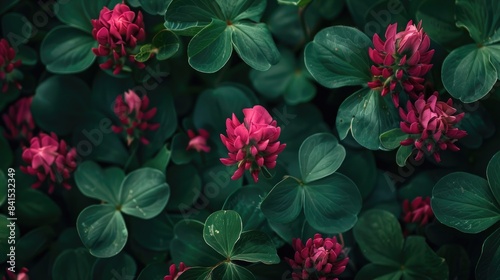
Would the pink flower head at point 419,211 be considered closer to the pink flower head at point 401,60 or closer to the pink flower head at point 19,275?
the pink flower head at point 401,60

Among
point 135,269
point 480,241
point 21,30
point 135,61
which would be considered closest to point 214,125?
point 135,61

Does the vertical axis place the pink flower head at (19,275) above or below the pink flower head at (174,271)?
below

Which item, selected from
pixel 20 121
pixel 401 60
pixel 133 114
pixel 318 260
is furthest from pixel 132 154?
pixel 401 60

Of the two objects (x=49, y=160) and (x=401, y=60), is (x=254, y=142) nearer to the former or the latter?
(x=401, y=60)

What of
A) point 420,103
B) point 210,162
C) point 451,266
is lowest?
point 451,266

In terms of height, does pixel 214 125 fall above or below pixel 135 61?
below

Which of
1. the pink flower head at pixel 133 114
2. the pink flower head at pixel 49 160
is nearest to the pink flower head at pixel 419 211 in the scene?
the pink flower head at pixel 133 114

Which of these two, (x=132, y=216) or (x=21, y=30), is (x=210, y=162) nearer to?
(x=132, y=216)
